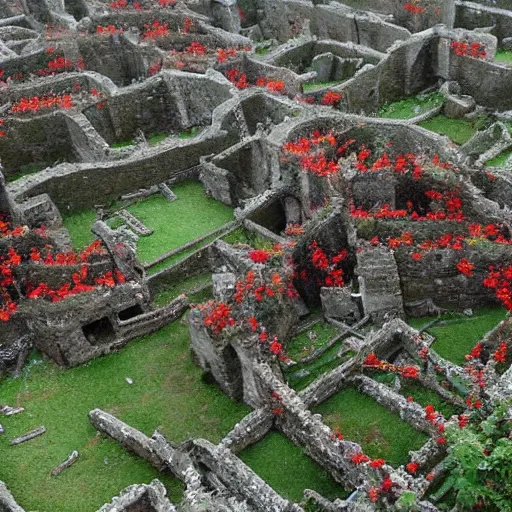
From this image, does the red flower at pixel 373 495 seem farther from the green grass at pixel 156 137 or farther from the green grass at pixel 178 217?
the green grass at pixel 156 137

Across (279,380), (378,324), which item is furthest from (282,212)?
(279,380)

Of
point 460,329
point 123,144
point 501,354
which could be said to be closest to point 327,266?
point 460,329

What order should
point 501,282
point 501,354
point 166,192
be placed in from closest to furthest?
point 501,354
point 501,282
point 166,192

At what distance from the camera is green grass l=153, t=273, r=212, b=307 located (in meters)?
18.2

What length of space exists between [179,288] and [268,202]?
3.40 m

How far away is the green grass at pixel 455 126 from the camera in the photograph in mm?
22828

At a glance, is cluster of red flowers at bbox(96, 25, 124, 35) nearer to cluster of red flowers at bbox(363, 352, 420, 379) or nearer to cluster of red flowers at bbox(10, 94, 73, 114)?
cluster of red flowers at bbox(10, 94, 73, 114)

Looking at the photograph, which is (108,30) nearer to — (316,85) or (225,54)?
(225,54)

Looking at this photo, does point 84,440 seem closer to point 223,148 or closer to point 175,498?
point 175,498

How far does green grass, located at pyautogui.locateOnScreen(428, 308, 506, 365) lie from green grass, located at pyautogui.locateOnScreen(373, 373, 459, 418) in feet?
4.42

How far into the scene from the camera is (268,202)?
19562 millimetres

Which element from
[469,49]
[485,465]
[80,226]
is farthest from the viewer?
[469,49]

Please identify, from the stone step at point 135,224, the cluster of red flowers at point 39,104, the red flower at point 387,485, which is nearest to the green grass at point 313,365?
the red flower at point 387,485

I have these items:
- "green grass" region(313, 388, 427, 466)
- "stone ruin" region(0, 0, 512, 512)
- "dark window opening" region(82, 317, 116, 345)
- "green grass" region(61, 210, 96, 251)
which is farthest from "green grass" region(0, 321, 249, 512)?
"green grass" region(61, 210, 96, 251)
